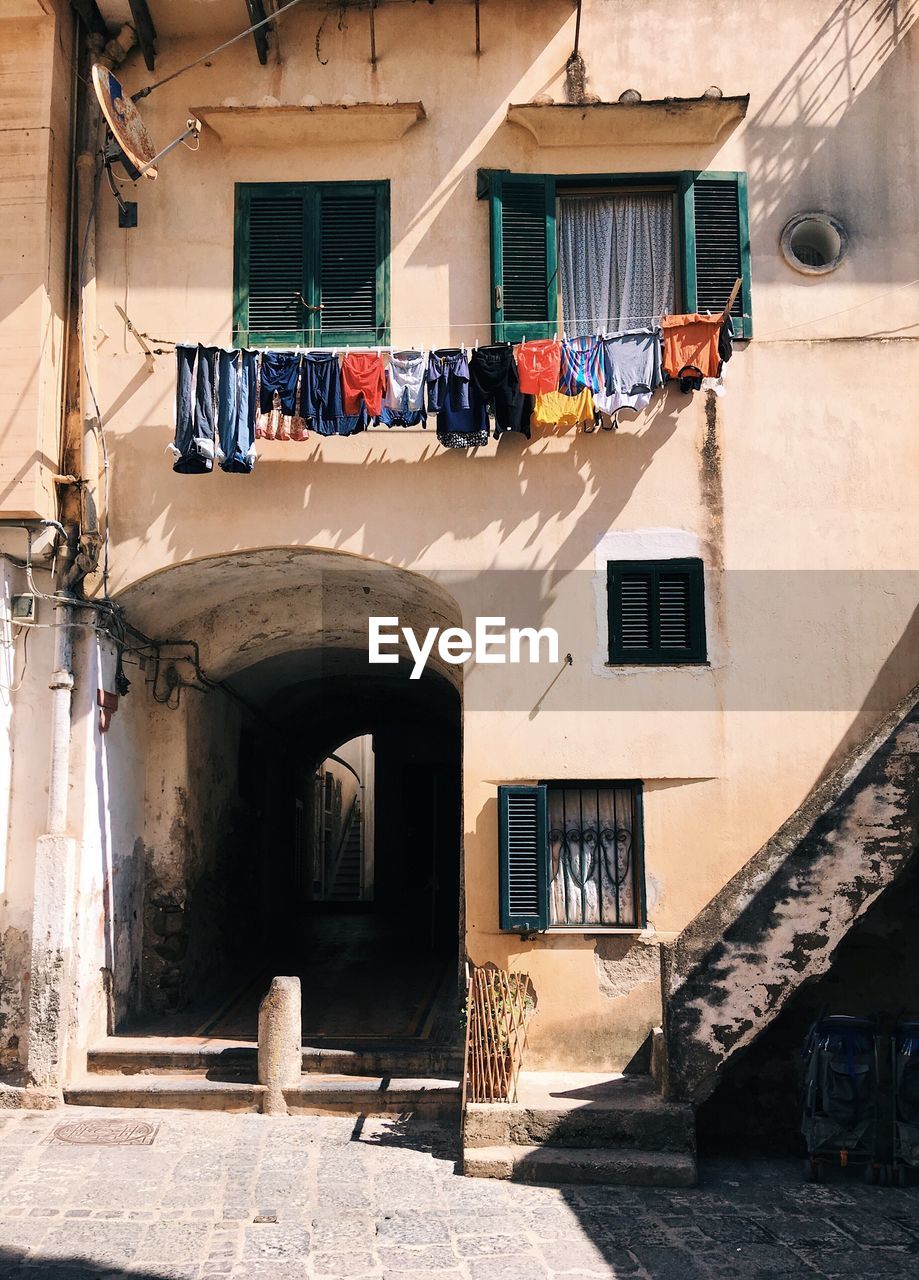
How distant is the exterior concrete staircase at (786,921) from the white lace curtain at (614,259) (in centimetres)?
507

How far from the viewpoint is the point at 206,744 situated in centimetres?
1449

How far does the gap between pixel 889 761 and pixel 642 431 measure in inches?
160

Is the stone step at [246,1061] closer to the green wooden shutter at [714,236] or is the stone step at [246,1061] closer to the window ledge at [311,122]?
the green wooden shutter at [714,236]

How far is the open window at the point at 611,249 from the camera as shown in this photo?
11844 millimetres

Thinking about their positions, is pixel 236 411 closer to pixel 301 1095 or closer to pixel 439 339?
pixel 439 339

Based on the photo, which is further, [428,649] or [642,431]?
[428,649]

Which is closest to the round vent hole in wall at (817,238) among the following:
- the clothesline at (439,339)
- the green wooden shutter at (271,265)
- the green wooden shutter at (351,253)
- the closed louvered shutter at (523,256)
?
the clothesline at (439,339)

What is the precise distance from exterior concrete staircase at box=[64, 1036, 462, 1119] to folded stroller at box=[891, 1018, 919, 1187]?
3.61 meters

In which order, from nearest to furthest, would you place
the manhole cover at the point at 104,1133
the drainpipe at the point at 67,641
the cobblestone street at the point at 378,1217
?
1. the cobblestone street at the point at 378,1217
2. the manhole cover at the point at 104,1133
3. the drainpipe at the point at 67,641

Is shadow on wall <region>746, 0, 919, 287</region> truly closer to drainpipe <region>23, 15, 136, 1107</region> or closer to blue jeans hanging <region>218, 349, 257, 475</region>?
blue jeans hanging <region>218, 349, 257, 475</region>

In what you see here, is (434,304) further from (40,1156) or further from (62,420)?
(40,1156)

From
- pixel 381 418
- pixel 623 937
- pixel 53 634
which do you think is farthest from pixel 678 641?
pixel 53 634

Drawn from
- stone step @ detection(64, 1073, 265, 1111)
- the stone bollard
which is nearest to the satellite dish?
the stone bollard

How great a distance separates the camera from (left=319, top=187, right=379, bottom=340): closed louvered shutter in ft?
39.4
